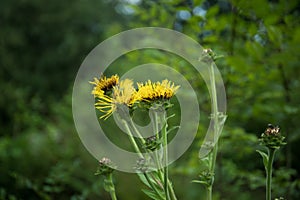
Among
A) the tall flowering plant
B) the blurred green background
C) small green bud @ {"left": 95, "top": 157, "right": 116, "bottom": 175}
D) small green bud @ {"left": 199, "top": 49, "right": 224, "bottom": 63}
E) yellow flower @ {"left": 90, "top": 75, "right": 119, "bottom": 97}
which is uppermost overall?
the blurred green background

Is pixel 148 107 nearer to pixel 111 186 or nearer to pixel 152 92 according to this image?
pixel 152 92

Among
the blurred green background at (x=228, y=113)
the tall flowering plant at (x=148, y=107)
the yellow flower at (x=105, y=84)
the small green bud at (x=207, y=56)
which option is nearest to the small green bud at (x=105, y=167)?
the tall flowering plant at (x=148, y=107)

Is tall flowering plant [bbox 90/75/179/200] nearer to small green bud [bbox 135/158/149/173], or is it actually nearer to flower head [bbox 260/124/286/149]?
small green bud [bbox 135/158/149/173]

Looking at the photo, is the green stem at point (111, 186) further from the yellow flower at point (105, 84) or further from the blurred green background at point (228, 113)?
the blurred green background at point (228, 113)

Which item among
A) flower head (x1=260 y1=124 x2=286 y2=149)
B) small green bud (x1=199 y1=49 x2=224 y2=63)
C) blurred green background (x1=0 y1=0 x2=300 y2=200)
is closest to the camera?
flower head (x1=260 y1=124 x2=286 y2=149)

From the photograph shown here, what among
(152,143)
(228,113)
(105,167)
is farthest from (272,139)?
(228,113)

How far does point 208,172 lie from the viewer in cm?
77

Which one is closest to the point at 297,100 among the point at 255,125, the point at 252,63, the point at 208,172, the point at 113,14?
the point at 252,63

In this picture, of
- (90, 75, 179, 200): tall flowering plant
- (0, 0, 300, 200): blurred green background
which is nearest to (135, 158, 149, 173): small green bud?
(90, 75, 179, 200): tall flowering plant

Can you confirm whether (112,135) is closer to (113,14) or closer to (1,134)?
(1,134)

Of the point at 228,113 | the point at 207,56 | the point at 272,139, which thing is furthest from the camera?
the point at 228,113

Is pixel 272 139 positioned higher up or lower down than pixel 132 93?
lower down

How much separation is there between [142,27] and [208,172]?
4.01 feet

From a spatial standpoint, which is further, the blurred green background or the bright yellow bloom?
the blurred green background
